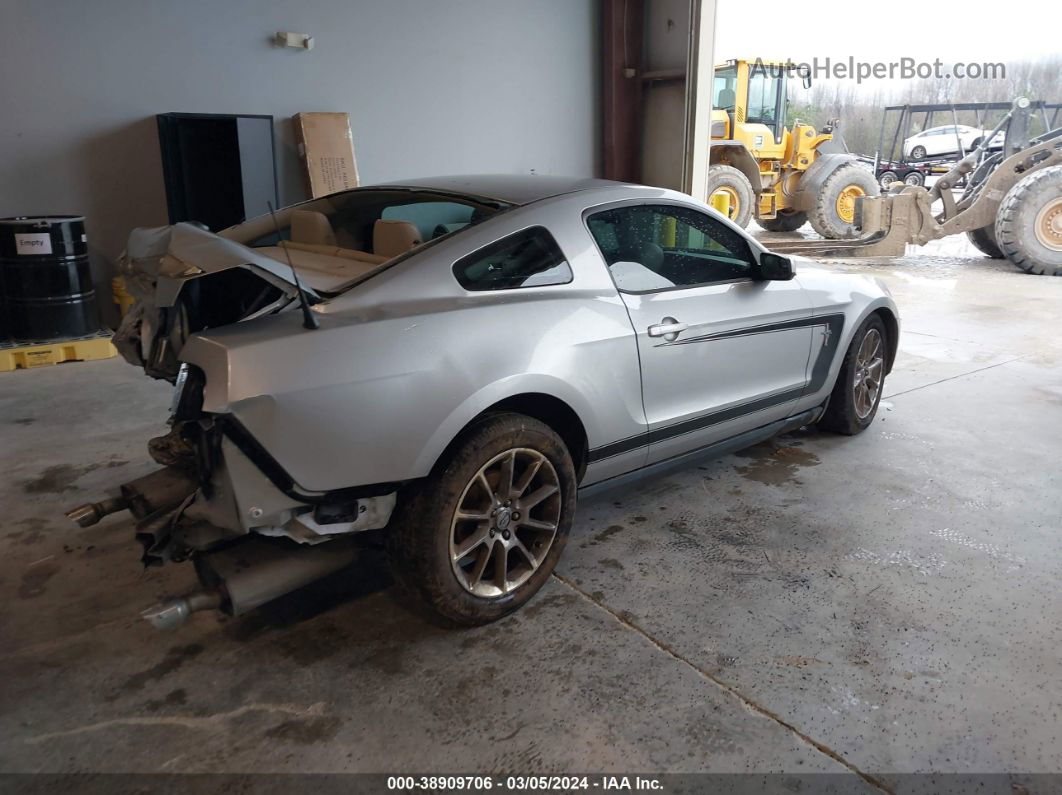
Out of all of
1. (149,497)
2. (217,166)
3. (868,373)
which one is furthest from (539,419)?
(217,166)

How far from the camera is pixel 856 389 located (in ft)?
14.1

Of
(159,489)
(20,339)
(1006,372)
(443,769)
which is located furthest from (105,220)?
(1006,372)

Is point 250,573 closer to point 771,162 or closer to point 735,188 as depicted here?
point 735,188

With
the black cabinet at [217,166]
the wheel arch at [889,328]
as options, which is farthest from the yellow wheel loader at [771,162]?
the wheel arch at [889,328]

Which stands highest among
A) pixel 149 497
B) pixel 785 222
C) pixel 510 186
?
pixel 510 186

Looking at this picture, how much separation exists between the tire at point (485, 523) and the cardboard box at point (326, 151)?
16.4 feet

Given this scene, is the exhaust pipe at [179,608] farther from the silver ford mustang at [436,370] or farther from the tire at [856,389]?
the tire at [856,389]

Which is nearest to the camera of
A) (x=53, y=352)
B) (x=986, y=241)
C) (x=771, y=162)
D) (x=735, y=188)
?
(x=53, y=352)

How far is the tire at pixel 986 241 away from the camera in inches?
450

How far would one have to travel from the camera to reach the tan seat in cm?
281

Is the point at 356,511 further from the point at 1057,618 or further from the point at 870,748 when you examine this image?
the point at 1057,618

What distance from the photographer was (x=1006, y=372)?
5793 mm

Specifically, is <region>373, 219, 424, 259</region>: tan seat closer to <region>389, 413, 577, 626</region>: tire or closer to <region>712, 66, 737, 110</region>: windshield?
<region>389, 413, 577, 626</region>: tire

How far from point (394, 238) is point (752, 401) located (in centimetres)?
170
